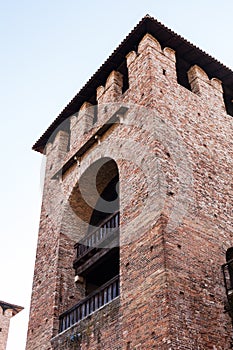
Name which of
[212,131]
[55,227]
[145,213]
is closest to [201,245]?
[145,213]

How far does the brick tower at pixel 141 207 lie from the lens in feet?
27.0

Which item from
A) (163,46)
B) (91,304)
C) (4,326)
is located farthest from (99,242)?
(4,326)

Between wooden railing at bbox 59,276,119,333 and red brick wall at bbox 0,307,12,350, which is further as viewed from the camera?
red brick wall at bbox 0,307,12,350

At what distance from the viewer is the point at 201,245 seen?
9055mm

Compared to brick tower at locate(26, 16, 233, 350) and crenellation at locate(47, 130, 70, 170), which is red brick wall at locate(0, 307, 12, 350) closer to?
brick tower at locate(26, 16, 233, 350)

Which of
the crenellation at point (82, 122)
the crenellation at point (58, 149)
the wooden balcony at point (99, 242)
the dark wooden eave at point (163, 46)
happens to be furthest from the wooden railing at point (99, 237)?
the dark wooden eave at point (163, 46)

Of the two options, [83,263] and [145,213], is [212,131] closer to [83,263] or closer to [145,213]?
[145,213]

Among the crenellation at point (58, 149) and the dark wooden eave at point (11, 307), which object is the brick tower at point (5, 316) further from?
the crenellation at point (58, 149)

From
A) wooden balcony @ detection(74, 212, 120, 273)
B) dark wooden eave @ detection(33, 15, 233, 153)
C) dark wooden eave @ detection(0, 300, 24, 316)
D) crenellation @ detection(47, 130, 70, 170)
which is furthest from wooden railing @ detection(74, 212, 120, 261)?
dark wooden eave @ detection(0, 300, 24, 316)

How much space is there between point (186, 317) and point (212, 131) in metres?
5.38

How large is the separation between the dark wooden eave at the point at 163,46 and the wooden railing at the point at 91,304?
646 centimetres

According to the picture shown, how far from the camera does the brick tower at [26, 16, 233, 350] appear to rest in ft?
27.0

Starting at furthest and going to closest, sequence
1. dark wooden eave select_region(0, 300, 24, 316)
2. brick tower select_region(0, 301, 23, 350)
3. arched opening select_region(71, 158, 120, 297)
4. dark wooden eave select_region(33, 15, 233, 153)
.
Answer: dark wooden eave select_region(0, 300, 24, 316)
brick tower select_region(0, 301, 23, 350)
dark wooden eave select_region(33, 15, 233, 153)
arched opening select_region(71, 158, 120, 297)

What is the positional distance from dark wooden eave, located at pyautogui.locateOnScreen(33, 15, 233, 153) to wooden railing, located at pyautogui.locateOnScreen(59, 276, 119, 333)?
21.2 feet
